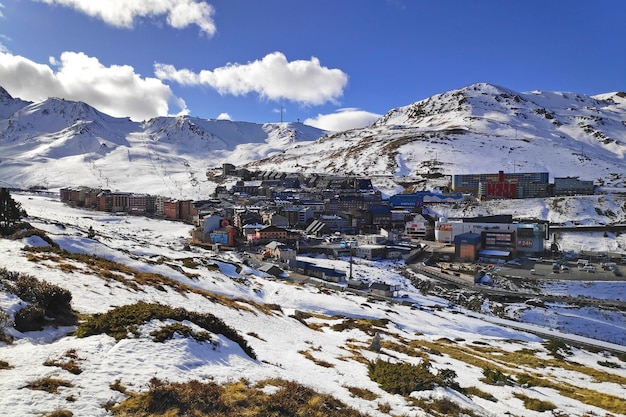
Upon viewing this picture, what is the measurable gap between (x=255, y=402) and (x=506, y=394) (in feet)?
42.8

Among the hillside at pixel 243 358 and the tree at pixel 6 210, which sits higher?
the tree at pixel 6 210

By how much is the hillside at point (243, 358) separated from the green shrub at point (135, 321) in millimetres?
50

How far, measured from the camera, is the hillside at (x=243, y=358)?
8656mm

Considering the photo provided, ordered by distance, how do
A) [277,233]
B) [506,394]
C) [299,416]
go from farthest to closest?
[277,233]
[506,394]
[299,416]

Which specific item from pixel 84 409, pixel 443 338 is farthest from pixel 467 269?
pixel 84 409

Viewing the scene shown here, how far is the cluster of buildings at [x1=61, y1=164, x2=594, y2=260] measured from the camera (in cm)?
7644

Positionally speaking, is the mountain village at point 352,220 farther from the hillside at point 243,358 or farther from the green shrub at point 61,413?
the green shrub at point 61,413

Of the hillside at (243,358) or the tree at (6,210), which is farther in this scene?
the tree at (6,210)

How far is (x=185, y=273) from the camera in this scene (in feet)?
107

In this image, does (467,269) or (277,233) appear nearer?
(467,269)

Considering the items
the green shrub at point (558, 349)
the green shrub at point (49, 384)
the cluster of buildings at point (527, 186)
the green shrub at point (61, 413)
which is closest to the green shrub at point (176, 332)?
the green shrub at point (49, 384)

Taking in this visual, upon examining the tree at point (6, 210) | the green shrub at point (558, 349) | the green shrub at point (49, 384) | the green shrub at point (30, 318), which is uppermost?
the tree at point (6, 210)

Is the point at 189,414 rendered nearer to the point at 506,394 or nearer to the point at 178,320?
the point at 178,320

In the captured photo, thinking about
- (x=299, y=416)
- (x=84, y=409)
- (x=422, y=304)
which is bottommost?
(x=422, y=304)
